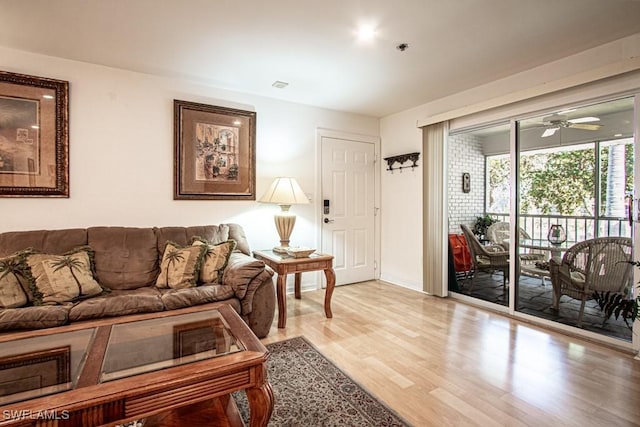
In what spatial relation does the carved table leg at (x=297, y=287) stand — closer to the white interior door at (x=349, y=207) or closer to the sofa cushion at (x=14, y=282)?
the white interior door at (x=349, y=207)

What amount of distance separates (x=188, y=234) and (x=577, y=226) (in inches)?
143

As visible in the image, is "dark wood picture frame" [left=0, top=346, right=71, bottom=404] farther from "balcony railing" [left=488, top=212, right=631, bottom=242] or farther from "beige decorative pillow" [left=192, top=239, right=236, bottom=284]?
"balcony railing" [left=488, top=212, right=631, bottom=242]

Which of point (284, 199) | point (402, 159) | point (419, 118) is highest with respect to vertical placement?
point (419, 118)

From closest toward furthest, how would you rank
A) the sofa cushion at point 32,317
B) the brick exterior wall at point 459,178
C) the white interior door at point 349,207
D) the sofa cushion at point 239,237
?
the sofa cushion at point 32,317
the sofa cushion at point 239,237
the brick exterior wall at point 459,178
the white interior door at point 349,207

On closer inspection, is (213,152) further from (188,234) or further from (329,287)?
(329,287)

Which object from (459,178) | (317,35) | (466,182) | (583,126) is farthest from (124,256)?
(583,126)

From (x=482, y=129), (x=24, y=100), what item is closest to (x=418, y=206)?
(x=482, y=129)

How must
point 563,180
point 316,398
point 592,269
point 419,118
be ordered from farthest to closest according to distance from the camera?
point 419,118 → point 563,180 → point 592,269 → point 316,398

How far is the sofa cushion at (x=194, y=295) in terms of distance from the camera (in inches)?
→ 91.6

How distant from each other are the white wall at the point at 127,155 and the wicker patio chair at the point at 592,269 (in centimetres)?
305

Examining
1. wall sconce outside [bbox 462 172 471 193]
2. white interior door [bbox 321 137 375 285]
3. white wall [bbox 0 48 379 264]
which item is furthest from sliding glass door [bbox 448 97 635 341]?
white wall [bbox 0 48 379 264]

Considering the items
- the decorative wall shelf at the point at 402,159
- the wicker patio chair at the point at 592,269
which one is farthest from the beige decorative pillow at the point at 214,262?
the wicker patio chair at the point at 592,269

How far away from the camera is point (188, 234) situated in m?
3.07

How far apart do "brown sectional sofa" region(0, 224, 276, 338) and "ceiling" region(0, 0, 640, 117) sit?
156 cm
